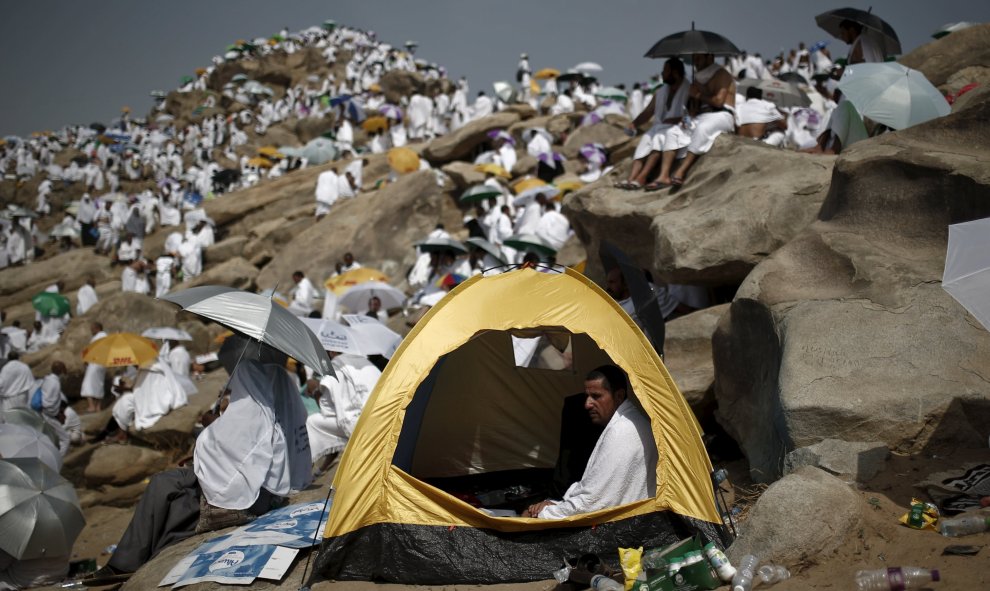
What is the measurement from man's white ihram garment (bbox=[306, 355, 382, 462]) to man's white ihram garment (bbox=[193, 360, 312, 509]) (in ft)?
5.56

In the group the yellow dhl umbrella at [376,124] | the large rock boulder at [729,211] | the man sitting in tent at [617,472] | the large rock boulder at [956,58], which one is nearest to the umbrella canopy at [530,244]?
the large rock boulder at [729,211]

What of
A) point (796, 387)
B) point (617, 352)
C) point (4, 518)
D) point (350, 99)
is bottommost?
point (4, 518)

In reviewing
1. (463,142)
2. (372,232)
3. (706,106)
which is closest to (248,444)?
(706,106)

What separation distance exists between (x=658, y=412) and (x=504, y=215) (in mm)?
10585

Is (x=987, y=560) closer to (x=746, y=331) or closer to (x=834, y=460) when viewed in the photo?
(x=834, y=460)

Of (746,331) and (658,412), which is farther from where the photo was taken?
(746,331)

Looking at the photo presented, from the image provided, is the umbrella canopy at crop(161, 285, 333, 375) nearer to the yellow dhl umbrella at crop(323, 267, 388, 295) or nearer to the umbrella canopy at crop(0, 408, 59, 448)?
the umbrella canopy at crop(0, 408, 59, 448)

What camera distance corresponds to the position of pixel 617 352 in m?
4.91

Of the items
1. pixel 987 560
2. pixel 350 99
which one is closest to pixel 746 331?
pixel 987 560

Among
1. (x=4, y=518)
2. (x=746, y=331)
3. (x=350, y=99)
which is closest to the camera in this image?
(x=746, y=331)

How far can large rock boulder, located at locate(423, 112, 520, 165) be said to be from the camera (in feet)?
68.1

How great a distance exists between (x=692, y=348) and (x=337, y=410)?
149 inches

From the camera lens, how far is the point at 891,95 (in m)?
7.52

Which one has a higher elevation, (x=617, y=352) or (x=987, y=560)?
(x=617, y=352)
